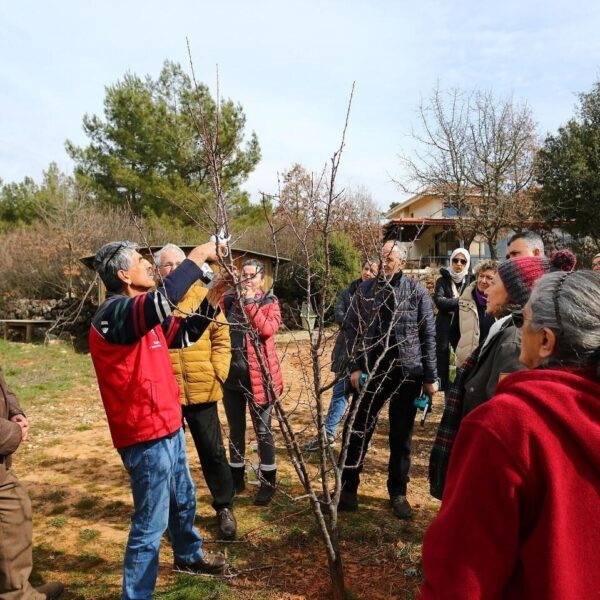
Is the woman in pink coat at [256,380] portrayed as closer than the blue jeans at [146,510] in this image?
No

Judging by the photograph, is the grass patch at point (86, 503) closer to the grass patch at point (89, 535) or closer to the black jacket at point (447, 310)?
the grass patch at point (89, 535)

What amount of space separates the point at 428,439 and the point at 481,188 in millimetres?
14779

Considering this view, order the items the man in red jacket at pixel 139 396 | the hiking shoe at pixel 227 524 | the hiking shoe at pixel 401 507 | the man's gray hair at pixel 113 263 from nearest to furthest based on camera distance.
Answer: the man in red jacket at pixel 139 396, the man's gray hair at pixel 113 263, the hiking shoe at pixel 227 524, the hiking shoe at pixel 401 507

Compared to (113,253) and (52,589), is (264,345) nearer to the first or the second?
(113,253)

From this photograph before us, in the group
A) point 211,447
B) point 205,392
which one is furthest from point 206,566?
point 205,392

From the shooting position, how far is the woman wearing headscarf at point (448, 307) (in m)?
4.98

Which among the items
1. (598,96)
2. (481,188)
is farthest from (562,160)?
(481,188)

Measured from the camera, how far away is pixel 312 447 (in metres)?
4.96

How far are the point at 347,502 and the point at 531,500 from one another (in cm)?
294

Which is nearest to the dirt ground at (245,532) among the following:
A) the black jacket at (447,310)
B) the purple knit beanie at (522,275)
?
the purple knit beanie at (522,275)

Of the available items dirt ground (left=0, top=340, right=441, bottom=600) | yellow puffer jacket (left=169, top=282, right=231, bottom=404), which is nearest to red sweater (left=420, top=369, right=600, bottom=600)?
dirt ground (left=0, top=340, right=441, bottom=600)

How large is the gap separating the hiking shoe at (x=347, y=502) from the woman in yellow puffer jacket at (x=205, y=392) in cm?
85

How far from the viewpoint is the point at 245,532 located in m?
3.45

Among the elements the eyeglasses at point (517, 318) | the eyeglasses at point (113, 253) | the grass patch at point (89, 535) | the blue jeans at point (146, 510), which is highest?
the eyeglasses at point (113, 253)
